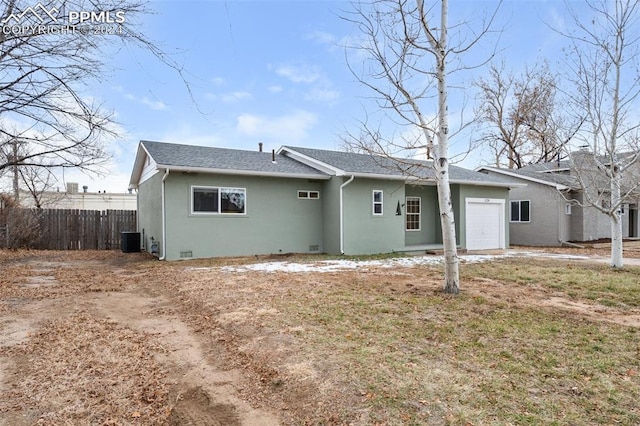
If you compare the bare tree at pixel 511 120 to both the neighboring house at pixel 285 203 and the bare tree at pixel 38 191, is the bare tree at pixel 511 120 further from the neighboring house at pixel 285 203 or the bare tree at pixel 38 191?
the bare tree at pixel 38 191

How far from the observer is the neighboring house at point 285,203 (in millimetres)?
11539

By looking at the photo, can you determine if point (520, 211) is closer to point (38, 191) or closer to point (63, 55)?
point (63, 55)

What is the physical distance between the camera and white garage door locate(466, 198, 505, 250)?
15.4m

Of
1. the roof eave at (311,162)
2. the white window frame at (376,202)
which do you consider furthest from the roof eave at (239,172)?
the white window frame at (376,202)

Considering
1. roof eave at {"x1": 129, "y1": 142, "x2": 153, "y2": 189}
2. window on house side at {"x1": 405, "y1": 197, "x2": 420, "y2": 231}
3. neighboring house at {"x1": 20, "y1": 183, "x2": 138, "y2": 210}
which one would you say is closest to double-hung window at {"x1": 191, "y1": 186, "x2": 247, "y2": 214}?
roof eave at {"x1": 129, "y1": 142, "x2": 153, "y2": 189}

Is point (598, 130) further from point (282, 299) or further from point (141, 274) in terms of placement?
point (141, 274)

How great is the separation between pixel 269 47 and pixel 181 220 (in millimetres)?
5808

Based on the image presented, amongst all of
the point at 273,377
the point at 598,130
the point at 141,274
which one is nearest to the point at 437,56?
the point at 273,377

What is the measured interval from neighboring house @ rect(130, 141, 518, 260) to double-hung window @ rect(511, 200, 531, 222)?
389 centimetres

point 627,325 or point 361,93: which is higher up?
point 361,93

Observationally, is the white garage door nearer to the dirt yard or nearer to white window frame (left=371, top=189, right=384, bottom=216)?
white window frame (left=371, top=189, right=384, bottom=216)

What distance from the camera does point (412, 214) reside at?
15.7 metres

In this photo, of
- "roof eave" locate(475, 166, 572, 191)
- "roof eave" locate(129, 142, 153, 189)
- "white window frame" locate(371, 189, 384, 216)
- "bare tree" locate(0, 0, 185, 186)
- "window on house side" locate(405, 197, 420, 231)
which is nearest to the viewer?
"bare tree" locate(0, 0, 185, 186)

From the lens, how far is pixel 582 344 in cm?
404
